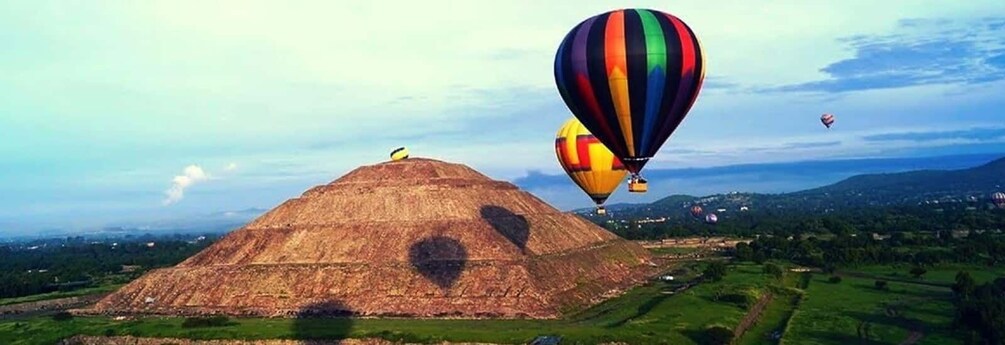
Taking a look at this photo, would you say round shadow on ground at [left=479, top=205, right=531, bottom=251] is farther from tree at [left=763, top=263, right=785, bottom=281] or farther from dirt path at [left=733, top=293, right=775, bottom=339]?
tree at [left=763, top=263, right=785, bottom=281]

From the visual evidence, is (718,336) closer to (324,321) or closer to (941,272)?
(324,321)

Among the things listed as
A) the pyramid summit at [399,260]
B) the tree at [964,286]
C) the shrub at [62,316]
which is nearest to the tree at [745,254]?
the pyramid summit at [399,260]

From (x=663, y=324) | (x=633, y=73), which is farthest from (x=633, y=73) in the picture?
(x=663, y=324)

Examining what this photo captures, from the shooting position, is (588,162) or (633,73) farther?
(588,162)

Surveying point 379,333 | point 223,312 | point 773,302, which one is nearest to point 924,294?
point 773,302

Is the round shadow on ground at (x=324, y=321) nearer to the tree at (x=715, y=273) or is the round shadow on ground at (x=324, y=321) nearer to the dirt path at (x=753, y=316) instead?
the dirt path at (x=753, y=316)

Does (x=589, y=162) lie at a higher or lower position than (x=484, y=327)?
higher

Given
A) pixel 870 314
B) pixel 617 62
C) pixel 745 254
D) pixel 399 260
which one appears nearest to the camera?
pixel 617 62

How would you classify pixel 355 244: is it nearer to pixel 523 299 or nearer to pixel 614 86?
pixel 523 299
